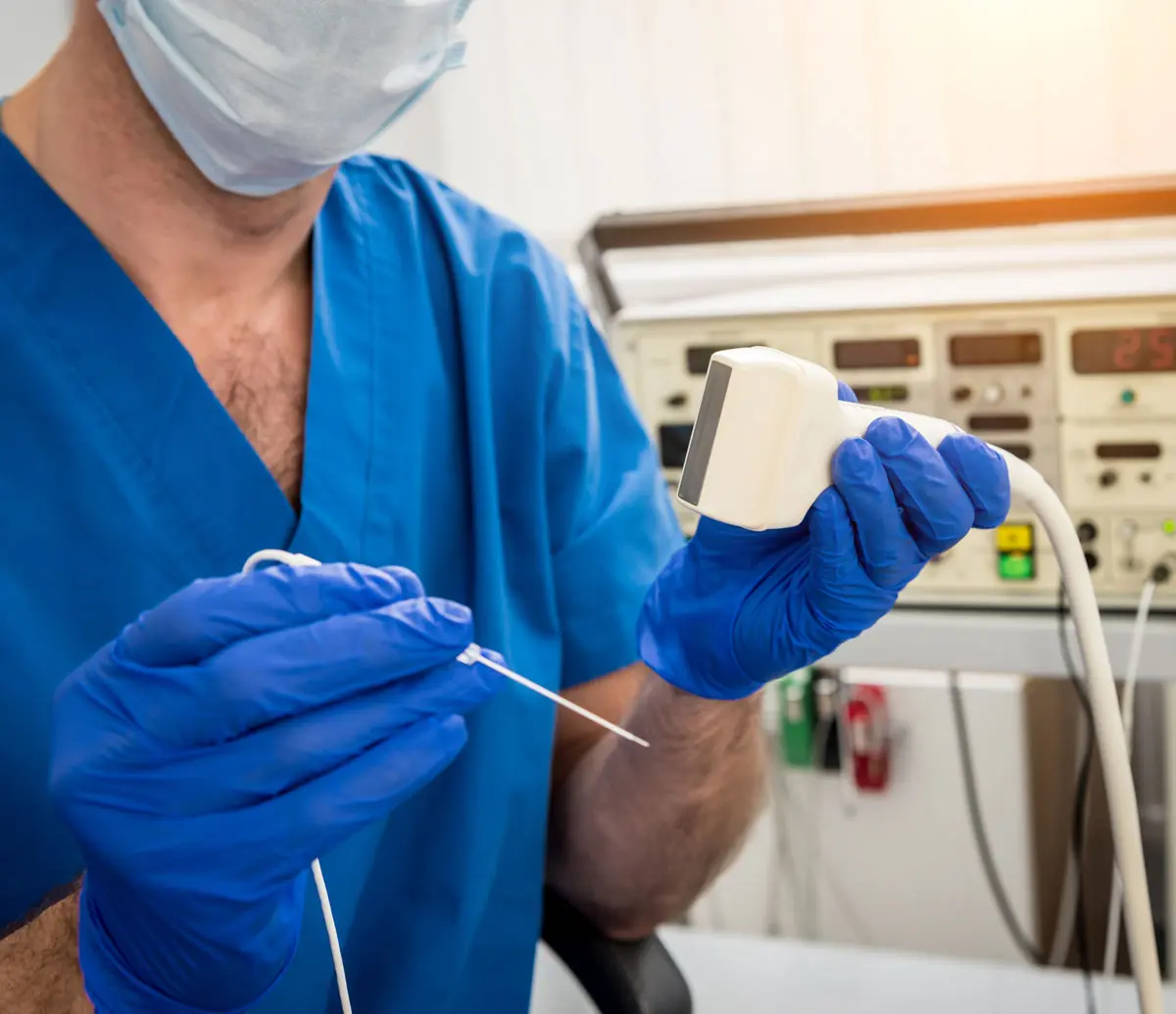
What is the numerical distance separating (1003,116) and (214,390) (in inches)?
45.1

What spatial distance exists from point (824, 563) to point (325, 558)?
1.13ft

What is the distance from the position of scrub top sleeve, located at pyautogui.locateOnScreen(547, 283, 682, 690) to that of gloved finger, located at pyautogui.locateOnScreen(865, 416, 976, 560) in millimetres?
336

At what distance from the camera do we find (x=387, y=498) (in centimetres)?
82

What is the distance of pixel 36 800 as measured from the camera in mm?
688

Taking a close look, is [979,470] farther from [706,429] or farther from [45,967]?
[45,967]


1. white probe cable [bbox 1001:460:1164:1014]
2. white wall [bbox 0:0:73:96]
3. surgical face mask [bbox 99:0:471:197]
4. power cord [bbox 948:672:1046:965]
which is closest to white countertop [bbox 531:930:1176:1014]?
power cord [bbox 948:672:1046:965]

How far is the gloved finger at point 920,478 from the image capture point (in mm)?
609

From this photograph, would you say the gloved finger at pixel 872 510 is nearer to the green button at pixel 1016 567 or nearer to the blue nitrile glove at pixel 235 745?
the blue nitrile glove at pixel 235 745

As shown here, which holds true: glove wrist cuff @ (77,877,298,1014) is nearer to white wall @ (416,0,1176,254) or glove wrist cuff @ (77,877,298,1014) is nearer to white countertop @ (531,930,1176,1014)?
white countertop @ (531,930,1176,1014)

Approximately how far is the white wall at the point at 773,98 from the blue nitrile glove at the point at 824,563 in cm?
101

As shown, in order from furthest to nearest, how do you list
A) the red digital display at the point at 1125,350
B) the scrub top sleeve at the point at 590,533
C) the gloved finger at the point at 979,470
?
1. the red digital display at the point at 1125,350
2. the scrub top sleeve at the point at 590,533
3. the gloved finger at the point at 979,470

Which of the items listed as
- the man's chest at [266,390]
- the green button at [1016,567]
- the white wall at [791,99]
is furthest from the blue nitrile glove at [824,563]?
the white wall at [791,99]

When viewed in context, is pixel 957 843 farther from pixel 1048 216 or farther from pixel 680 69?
pixel 680 69

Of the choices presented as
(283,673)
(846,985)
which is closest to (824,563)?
(283,673)
